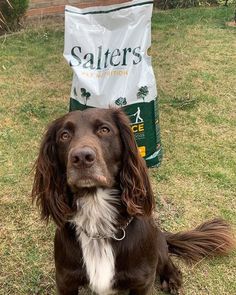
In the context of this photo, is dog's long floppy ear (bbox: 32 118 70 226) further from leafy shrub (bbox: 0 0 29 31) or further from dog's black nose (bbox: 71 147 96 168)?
leafy shrub (bbox: 0 0 29 31)

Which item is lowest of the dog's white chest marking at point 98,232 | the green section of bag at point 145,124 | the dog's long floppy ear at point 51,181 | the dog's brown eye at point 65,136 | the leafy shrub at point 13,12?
the leafy shrub at point 13,12

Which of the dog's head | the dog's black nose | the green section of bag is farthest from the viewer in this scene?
the green section of bag

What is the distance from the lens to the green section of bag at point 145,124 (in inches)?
128

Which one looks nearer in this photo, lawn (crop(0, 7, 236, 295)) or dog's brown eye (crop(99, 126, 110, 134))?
dog's brown eye (crop(99, 126, 110, 134))

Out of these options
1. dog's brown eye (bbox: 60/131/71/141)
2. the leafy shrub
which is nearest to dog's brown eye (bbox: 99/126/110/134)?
dog's brown eye (bbox: 60/131/71/141)

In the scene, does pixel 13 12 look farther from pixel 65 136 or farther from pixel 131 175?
pixel 131 175

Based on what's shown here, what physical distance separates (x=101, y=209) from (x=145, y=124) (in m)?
1.32

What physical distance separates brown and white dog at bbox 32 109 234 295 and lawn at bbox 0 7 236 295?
1.89 ft

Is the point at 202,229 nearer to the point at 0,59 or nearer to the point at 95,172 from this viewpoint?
the point at 95,172

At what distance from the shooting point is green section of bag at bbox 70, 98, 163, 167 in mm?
3264

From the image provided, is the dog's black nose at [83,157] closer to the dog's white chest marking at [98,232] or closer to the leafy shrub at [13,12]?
the dog's white chest marking at [98,232]

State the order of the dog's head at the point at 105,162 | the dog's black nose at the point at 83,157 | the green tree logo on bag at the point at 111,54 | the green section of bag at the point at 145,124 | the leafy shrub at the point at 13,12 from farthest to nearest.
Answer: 1. the leafy shrub at the point at 13,12
2. the green section of bag at the point at 145,124
3. the green tree logo on bag at the point at 111,54
4. the dog's head at the point at 105,162
5. the dog's black nose at the point at 83,157

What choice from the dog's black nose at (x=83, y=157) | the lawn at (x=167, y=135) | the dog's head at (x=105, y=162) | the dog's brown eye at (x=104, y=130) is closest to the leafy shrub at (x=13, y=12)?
the lawn at (x=167, y=135)

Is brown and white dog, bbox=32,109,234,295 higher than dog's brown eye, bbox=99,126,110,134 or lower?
lower
